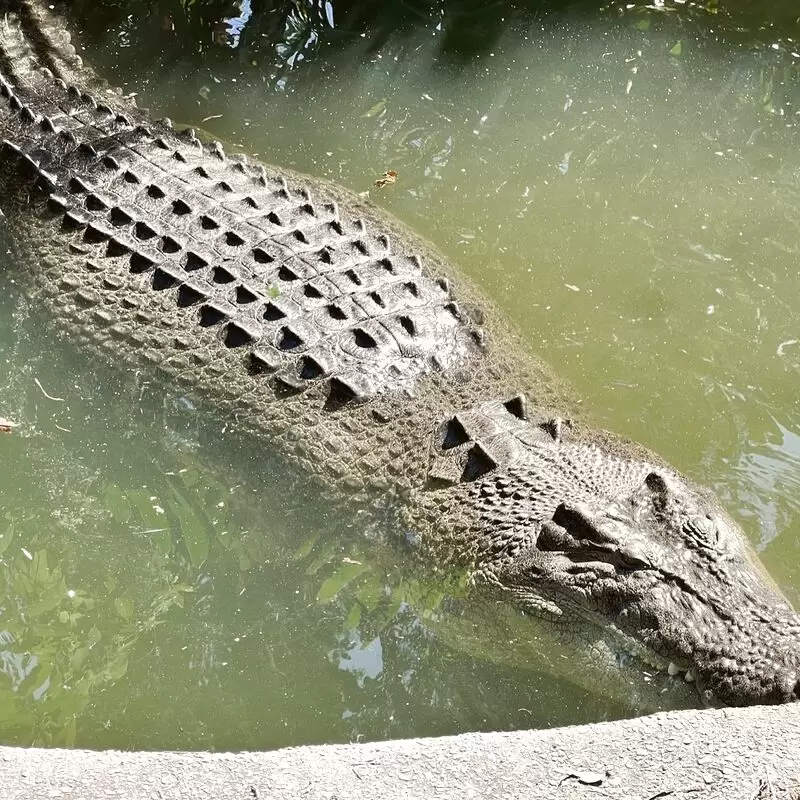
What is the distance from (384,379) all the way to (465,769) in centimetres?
217

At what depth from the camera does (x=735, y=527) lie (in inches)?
156

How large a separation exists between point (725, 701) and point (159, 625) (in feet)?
7.01

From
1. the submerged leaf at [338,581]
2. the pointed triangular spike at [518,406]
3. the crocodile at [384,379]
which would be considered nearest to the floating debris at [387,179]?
the crocodile at [384,379]

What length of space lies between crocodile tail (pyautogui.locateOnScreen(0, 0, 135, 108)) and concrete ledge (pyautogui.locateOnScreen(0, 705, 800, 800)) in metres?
5.04

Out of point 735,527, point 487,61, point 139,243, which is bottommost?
point 139,243

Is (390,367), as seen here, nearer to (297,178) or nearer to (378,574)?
(378,574)

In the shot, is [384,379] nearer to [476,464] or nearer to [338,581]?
[476,464]

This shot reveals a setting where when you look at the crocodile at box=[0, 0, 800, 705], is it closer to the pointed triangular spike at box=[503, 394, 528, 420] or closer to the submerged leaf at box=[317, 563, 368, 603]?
the pointed triangular spike at box=[503, 394, 528, 420]

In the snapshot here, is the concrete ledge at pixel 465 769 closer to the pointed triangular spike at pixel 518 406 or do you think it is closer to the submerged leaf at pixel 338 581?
the submerged leaf at pixel 338 581

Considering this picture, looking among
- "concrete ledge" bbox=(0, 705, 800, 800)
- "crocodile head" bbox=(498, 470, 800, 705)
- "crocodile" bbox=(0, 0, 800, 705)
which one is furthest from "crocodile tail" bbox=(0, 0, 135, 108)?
"concrete ledge" bbox=(0, 705, 800, 800)

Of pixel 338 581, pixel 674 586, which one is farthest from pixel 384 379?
pixel 674 586

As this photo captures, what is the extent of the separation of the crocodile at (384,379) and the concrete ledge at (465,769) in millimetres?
585

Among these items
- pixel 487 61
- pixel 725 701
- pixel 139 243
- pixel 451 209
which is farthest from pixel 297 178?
pixel 725 701

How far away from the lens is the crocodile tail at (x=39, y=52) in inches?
260
